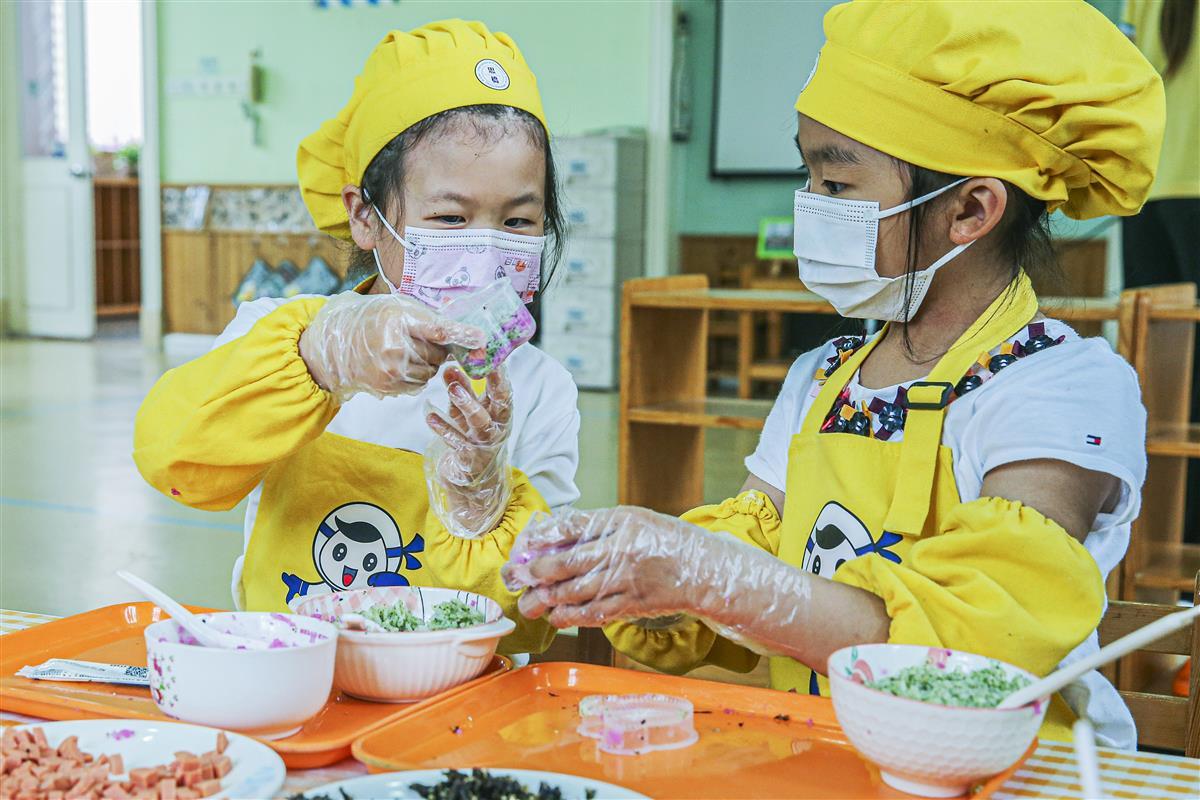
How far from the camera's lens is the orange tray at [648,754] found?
95cm

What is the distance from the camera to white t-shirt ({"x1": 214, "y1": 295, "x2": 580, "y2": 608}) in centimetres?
160

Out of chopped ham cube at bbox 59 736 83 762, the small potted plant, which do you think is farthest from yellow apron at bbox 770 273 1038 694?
the small potted plant

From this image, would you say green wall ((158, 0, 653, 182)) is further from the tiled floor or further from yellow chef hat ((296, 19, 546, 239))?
yellow chef hat ((296, 19, 546, 239))

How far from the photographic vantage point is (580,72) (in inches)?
325

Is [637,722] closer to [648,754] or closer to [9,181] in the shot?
[648,754]

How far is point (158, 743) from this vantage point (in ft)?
3.05

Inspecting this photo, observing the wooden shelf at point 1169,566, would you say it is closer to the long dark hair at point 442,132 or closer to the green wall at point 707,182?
the long dark hair at point 442,132

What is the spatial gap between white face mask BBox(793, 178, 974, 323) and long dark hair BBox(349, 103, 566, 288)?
14.2 inches

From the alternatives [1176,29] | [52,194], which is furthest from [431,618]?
[52,194]

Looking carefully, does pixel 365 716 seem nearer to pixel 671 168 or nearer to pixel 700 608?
pixel 700 608

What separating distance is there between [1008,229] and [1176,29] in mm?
2707

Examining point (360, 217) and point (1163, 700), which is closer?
point (1163, 700)

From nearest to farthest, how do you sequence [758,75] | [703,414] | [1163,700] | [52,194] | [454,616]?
1. [454,616]
2. [1163,700]
3. [703,414]
4. [758,75]
5. [52,194]

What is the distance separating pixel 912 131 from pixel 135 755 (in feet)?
3.20
